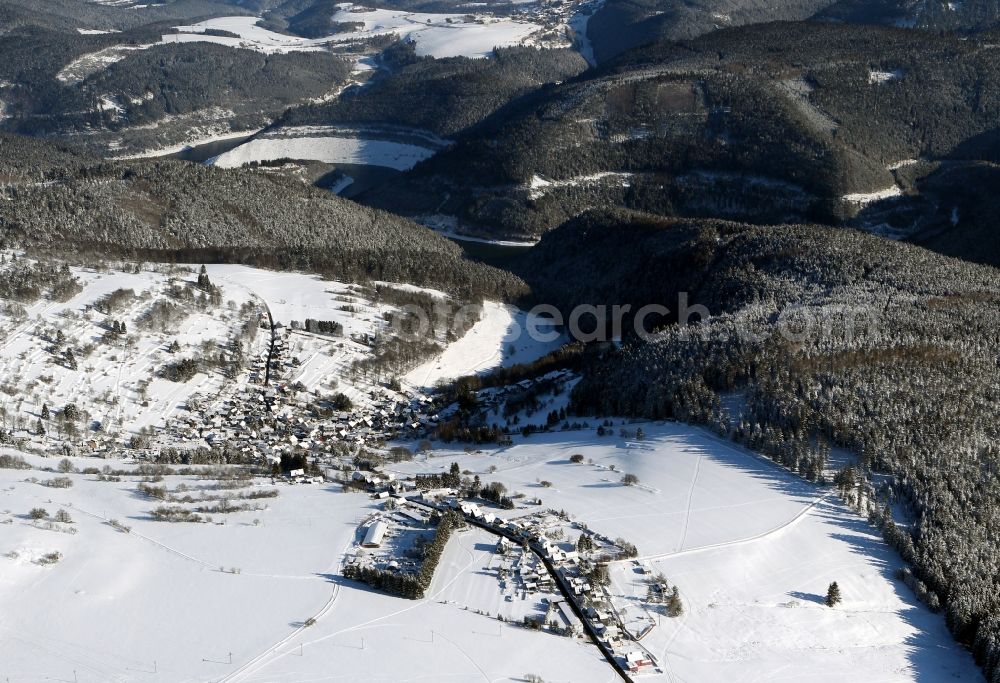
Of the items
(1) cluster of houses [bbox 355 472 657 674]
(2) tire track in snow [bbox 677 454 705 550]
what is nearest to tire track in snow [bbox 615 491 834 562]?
(2) tire track in snow [bbox 677 454 705 550]

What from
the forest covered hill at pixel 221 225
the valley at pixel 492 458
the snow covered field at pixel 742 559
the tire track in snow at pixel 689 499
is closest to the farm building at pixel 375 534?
the valley at pixel 492 458

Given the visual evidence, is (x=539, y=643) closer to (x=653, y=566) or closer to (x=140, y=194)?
(x=653, y=566)

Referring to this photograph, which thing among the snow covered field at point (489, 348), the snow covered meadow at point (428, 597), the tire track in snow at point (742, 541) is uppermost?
the snow covered field at point (489, 348)

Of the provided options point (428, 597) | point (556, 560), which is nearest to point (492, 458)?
point (556, 560)

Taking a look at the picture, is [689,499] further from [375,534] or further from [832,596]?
[375,534]

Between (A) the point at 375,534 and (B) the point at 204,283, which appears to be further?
(B) the point at 204,283

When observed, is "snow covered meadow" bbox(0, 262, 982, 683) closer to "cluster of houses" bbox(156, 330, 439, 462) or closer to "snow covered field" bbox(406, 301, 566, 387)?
"cluster of houses" bbox(156, 330, 439, 462)

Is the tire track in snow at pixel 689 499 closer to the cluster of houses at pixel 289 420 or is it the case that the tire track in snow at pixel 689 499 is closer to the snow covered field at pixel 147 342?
the cluster of houses at pixel 289 420

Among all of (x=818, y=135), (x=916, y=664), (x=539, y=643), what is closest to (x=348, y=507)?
(x=539, y=643)
